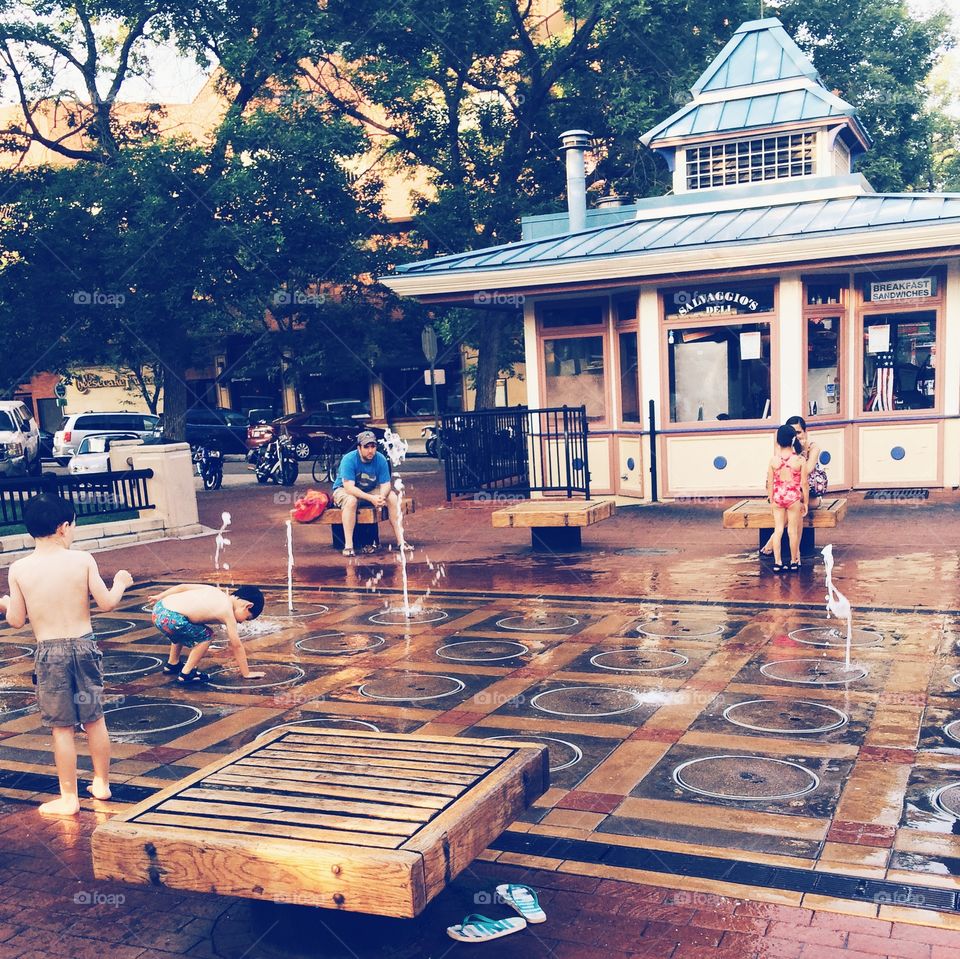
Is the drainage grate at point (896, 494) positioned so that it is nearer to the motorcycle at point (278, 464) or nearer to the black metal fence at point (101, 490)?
the black metal fence at point (101, 490)

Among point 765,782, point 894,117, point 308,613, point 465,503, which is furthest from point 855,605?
point 894,117

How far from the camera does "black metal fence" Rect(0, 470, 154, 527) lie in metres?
14.0

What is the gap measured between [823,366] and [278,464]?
12.4 meters

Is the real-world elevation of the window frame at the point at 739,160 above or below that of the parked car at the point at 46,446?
above

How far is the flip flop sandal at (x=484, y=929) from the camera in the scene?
3834mm

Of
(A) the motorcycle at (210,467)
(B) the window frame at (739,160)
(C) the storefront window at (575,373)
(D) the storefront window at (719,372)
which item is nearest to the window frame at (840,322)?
(D) the storefront window at (719,372)

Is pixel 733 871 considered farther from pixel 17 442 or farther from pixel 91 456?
pixel 17 442

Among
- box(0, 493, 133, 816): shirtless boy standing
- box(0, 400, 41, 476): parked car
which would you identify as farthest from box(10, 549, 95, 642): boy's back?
box(0, 400, 41, 476): parked car

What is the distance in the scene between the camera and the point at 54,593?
5117 mm

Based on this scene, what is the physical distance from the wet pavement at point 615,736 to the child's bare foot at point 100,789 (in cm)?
5

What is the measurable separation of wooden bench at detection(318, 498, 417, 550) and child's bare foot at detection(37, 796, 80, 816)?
7342 mm

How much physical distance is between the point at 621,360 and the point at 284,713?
10.8 m

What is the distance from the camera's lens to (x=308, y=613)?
9578 millimetres

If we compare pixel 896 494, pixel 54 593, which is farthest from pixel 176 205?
pixel 54 593
